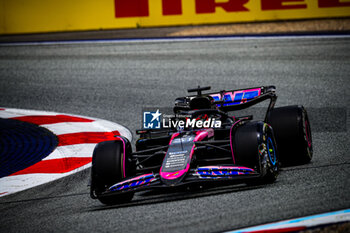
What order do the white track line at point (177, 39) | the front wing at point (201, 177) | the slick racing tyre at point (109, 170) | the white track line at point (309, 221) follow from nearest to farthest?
the white track line at point (309, 221) < the front wing at point (201, 177) < the slick racing tyre at point (109, 170) < the white track line at point (177, 39)

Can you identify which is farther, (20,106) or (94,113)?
(20,106)

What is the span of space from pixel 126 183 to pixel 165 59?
7.00 meters

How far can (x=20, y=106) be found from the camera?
983 cm

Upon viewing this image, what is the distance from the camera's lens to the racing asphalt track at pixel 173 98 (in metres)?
4.13

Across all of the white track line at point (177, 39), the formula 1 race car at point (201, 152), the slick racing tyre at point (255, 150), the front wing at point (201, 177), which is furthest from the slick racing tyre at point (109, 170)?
the white track line at point (177, 39)

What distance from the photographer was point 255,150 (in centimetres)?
474

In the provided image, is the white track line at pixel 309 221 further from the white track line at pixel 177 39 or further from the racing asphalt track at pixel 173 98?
the white track line at pixel 177 39

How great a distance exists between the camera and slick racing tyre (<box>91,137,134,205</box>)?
4891 millimetres

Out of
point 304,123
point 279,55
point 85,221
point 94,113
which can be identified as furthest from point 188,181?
point 279,55

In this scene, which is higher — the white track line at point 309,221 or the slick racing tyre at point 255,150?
the slick racing tyre at point 255,150

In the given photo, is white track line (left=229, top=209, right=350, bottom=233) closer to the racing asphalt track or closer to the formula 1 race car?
the racing asphalt track

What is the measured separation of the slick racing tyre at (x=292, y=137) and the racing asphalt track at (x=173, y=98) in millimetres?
185

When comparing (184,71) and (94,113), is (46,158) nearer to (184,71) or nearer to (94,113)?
(94,113)

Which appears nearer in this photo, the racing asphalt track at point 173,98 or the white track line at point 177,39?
the racing asphalt track at point 173,98
